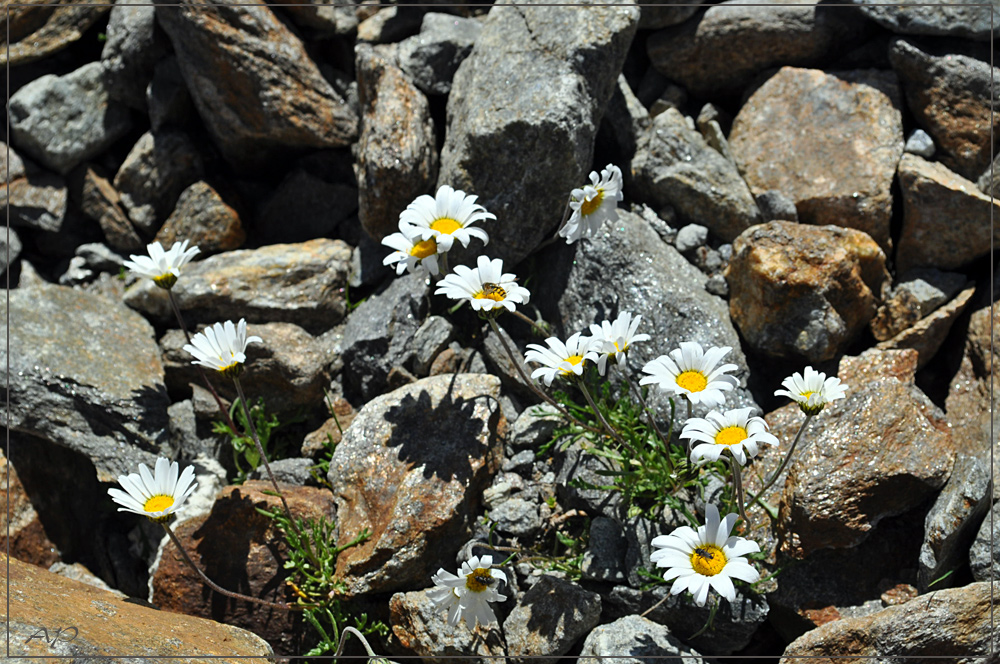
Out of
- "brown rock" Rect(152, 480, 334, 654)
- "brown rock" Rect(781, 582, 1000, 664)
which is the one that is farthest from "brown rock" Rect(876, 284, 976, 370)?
"brown rock" Rect(152, 480, 334, 654)

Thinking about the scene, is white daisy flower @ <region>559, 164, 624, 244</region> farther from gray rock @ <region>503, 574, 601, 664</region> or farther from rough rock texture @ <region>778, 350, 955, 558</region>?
gray rock @ <region>503, 574, 601, 664</region>

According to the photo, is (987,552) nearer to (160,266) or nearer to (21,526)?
(160,266)

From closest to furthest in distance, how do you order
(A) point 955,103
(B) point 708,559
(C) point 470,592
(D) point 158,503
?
(B) point 708,559 < (C) point 470,592 < (D) point 158,503 < (A) point 955,103

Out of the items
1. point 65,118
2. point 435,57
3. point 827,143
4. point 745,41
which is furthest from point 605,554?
point 65,118

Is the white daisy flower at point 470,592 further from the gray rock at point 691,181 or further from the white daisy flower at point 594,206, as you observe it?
the gray rock at point 691,181

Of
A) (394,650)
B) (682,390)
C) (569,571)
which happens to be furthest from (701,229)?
(394,650)

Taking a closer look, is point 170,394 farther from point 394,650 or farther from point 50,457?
point 394,650
